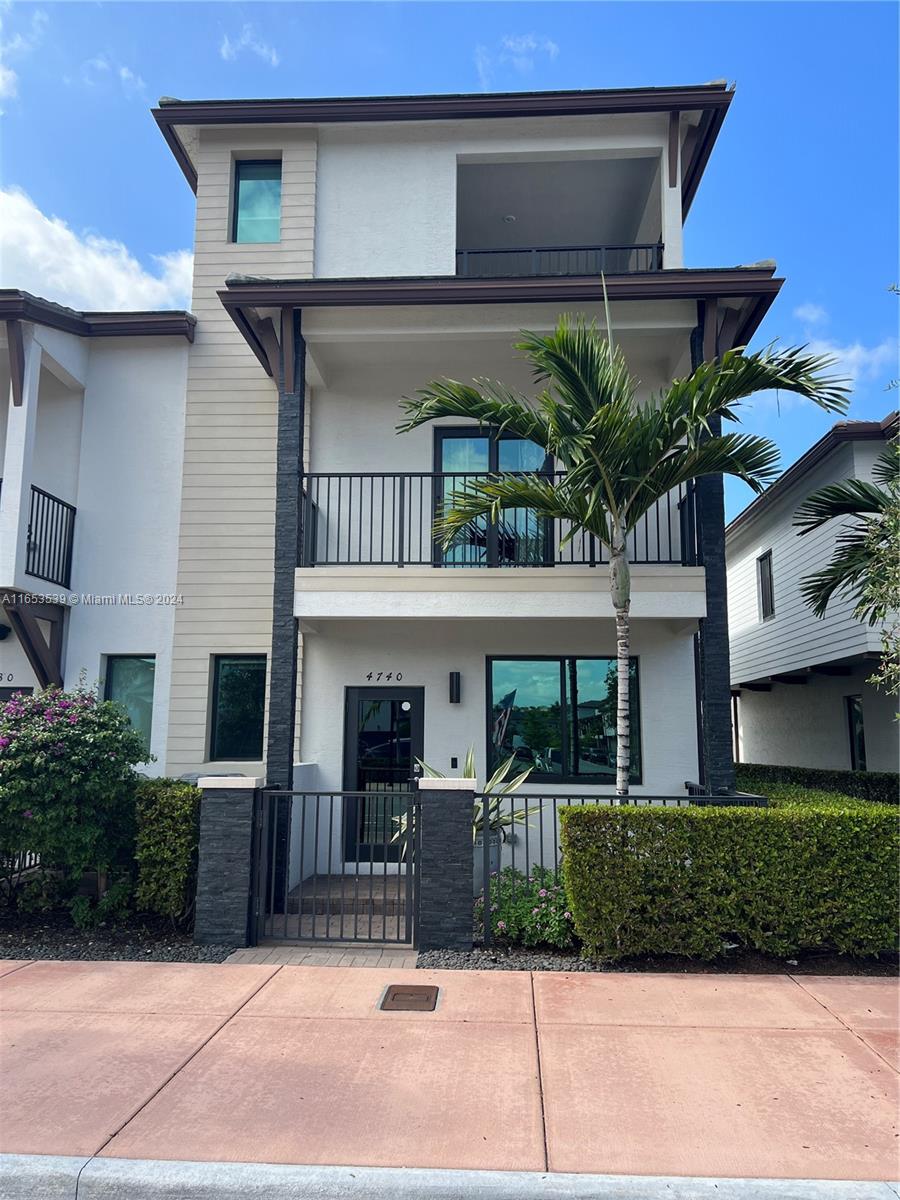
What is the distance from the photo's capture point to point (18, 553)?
8930 millimetres

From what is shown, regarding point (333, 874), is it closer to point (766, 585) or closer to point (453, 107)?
point (453, 107)

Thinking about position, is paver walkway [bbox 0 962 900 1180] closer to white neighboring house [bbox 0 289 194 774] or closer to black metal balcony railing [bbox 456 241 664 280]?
white neighboring house [bbox 0 289 194 774]

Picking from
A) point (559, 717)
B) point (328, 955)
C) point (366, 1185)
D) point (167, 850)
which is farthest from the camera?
point (559, 717)

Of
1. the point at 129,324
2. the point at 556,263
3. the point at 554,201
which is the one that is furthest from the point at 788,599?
the point at 129,324

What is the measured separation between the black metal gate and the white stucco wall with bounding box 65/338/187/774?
95.7 inches

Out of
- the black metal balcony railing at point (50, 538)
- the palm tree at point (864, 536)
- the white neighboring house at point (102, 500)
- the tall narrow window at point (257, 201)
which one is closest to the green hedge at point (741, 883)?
the palm tree at point (864, 536)

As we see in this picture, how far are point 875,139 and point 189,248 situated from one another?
926cm

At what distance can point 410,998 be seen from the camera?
5.55 metres

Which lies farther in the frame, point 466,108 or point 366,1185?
point 466,108

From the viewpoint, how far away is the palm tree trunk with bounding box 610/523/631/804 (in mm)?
7082

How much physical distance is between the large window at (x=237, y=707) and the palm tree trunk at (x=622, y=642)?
15.4ft

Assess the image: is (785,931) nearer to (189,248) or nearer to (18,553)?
(18,553)

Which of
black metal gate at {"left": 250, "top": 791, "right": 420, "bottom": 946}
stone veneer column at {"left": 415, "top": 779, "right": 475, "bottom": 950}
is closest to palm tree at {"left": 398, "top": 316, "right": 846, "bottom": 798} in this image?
stone veneer column at {"left": 415, "top": 779, "right": 475, "bottom": 950}

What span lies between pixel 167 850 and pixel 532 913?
3.22m
